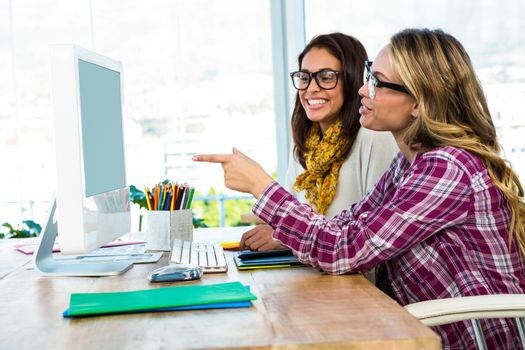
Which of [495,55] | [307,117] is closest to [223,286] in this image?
[307,117]

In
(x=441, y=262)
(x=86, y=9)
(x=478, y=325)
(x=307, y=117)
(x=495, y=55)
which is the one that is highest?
(x=86, y=9)

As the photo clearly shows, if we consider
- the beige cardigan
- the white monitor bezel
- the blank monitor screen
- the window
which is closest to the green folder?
the white monitor bezel

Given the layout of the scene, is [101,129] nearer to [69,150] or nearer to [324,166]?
[69,150]

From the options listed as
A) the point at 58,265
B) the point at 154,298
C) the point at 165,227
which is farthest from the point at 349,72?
the point at 154,298

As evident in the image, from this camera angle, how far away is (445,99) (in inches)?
67.5

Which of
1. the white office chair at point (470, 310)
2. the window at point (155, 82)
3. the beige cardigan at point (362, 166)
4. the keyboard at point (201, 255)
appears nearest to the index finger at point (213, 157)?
the keyboard at point (201, 255)

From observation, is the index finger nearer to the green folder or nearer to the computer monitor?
the computer monitor

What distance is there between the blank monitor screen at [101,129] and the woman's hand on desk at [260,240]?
362 millimetres

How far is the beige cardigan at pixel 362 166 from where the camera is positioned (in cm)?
244

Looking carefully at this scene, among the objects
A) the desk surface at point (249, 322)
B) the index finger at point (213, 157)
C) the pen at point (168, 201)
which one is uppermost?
the index finger at point (213, 157)

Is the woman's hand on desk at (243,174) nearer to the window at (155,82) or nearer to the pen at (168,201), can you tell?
the pen at (168,201)

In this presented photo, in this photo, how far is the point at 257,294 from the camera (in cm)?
144

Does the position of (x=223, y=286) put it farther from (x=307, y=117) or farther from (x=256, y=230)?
(x=307, y=117)

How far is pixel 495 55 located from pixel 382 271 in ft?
6.27
